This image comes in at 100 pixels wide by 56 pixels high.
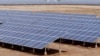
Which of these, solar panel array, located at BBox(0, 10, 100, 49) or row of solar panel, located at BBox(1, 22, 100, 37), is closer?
solar panel array, located at BBox(0, 10, 100, 49)

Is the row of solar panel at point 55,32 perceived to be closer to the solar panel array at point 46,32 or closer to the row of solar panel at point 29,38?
the solar panel array at point 46,32

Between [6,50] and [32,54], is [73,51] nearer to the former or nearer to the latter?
[32,54]

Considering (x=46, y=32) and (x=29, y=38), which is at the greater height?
(x=46, y=32)

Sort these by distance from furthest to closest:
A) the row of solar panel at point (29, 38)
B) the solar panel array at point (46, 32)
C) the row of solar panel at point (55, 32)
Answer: the row of solar panel at point (55, 32)
the solar panel array at point (46, 32)
the row of solar panel at point (29, 38)

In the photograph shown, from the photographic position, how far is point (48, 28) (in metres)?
28.4

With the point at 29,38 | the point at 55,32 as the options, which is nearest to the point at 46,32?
the point at 55,32

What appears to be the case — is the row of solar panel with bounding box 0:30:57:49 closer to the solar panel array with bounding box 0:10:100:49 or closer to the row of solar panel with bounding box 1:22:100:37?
the solar panel array with bounding box 0:10:100:49

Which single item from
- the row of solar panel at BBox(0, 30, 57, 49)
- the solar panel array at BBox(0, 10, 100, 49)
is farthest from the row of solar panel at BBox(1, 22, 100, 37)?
the row of solar panel at BBox(0, 30, 57, 49)

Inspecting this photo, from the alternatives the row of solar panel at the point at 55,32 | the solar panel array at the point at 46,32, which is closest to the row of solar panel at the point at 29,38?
the solar panel array at the point at 46,32

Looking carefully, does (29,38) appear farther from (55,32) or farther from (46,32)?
(55,32)

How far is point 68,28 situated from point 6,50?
26.1 ft

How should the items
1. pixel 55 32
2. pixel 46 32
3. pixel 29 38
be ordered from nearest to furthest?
pixel 29 38 → pixel 46 32 → pixel 55 32

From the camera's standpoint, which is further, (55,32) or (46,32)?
(55,32)

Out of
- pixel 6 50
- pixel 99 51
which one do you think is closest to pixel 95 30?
pixel 99 51
